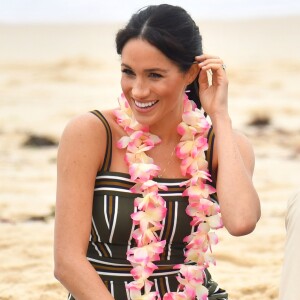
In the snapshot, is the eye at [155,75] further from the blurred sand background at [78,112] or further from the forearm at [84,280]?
the blurred sand background at [78,112]

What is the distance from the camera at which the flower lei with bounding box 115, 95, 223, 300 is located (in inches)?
153

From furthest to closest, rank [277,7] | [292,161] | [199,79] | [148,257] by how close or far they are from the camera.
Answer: [277,7] < [292,161] < [199,79] < [148,257]

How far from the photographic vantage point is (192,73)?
406 centimetres

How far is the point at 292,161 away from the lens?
10.2 m

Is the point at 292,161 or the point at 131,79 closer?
the point at 131,79

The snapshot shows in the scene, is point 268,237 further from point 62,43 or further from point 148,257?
point 62,43

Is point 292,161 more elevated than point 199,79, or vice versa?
point 199,79

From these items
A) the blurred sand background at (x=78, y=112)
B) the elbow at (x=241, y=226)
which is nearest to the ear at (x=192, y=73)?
the elbow at (x=241, y=226)

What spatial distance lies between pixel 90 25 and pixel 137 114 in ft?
104

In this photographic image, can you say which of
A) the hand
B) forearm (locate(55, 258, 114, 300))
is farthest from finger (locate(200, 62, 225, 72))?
forearm (locate(55, 258, 114, 300))

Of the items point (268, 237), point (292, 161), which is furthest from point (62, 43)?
point (268, 237)

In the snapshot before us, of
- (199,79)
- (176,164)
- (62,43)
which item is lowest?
(62,43)

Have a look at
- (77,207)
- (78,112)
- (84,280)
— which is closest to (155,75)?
(77,207)

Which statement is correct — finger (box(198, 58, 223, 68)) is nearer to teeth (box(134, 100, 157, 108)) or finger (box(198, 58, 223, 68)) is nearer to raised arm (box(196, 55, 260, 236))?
raised arm (box(196, 55, 260, 236))
